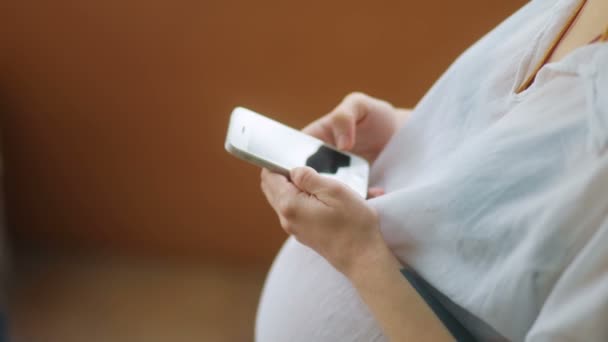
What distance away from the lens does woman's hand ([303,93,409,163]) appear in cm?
68

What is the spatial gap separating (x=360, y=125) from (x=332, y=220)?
25cm

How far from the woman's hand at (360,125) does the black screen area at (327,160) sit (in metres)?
0.02

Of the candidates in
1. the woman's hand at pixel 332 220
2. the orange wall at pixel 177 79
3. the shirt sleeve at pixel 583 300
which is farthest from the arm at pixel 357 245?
the orange wall at pixel 177 79

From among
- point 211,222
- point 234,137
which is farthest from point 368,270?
point 211,222

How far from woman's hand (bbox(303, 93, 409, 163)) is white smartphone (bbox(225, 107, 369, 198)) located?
22mm

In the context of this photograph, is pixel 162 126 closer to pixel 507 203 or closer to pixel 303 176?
pixel 303 176

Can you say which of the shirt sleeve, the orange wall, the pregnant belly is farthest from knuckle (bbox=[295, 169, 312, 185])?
the orange wall

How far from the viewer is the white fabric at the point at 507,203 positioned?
38 centimetres

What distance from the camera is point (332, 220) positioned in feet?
1.72

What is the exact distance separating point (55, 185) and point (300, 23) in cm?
69

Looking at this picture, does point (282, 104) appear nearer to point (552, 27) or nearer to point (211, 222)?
point (211, 222)

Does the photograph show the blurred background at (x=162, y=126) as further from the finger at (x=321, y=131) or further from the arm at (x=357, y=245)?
the arm at (x=357, y=245)

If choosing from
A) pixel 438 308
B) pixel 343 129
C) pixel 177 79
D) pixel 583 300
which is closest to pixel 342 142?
pixel 343 129

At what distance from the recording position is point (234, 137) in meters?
0.61
